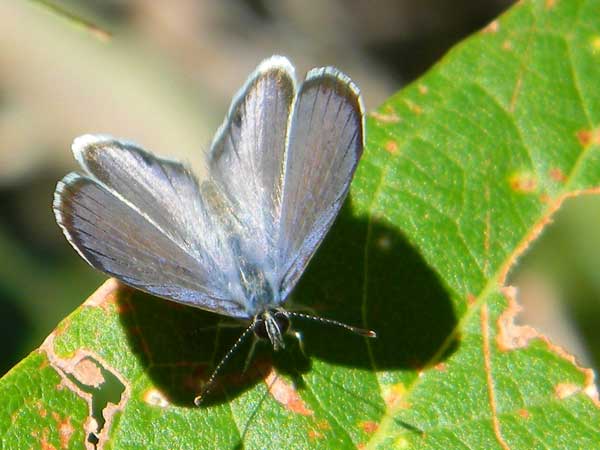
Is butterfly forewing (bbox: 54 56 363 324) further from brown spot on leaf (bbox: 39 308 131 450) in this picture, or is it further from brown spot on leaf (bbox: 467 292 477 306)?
brown spot on leaf (bbox: 467 292 477 306)

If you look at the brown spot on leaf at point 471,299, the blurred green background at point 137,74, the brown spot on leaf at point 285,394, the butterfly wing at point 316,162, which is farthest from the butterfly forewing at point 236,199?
the blurred green background at point 137,74

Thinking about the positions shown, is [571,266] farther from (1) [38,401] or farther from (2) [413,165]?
(1) [38,401]

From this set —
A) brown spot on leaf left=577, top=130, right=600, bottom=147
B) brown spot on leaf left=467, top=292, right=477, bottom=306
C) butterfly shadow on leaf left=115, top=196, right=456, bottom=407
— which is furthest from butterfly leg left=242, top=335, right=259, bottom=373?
brown spot on leaf left=577, top=130, right=600, bottom=147

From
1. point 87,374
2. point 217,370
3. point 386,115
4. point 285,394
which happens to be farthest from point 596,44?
point 87,374

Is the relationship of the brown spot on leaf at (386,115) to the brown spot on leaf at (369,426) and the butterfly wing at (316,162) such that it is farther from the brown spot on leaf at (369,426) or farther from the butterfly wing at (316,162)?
the brown spot on leaf at (369,426)

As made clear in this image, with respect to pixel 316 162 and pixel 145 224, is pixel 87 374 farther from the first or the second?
pixel 316 162
